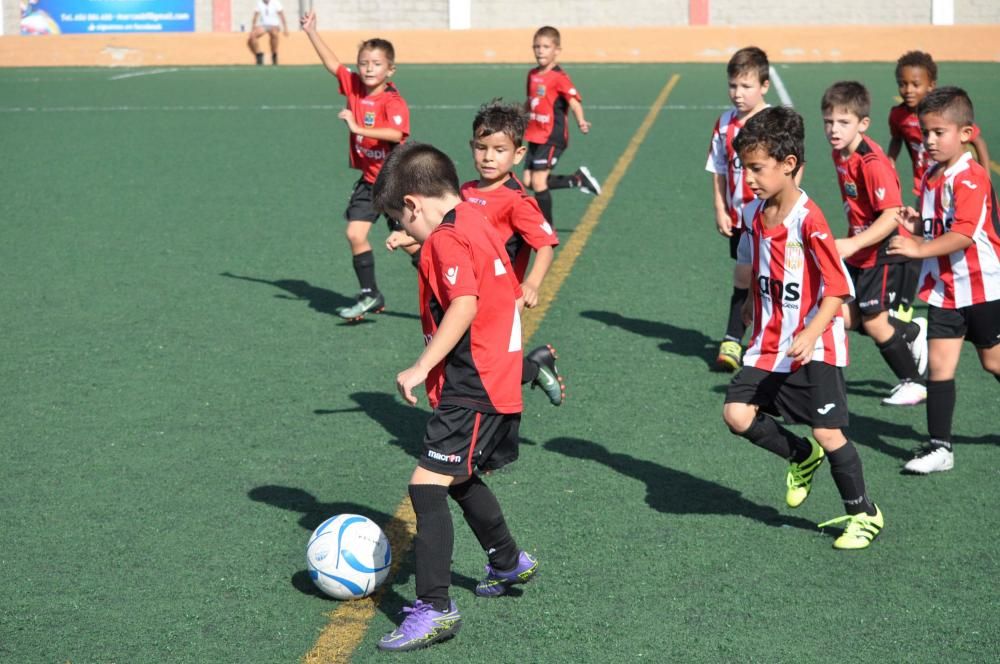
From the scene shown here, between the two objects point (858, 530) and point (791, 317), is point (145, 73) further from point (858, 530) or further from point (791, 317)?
point (858, 530)

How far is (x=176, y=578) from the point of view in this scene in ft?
14.6

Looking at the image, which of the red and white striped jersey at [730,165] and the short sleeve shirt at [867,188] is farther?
the red and white striped jersey at [730,165]

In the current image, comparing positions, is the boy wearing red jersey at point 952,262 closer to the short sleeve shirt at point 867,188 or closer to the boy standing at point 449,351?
the short sleeve shirt at point 867,188

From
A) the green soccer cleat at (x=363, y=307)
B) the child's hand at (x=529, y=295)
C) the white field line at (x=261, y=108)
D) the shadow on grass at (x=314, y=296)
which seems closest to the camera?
the child's hand at (x=529, y=295)

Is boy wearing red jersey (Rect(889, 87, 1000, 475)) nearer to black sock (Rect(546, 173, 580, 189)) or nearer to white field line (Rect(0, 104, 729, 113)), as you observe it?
black sock (Rect(546, 173, 580, 189))

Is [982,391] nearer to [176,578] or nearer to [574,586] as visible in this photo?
[574,586]

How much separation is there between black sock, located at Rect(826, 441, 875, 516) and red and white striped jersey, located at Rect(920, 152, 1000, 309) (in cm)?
120

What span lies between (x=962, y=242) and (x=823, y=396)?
3.95 ft

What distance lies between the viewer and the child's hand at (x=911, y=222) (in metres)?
5.68

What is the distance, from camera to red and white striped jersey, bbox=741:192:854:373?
4559mm

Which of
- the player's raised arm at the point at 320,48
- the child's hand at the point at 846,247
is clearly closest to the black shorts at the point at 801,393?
the child's hand at the point at 846,247

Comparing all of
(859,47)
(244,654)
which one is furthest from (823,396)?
(859,47)

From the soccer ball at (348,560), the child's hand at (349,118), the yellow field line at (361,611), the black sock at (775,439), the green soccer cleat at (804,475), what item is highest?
the child's hand at (349,118)

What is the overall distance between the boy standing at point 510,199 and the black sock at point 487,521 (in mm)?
1539
